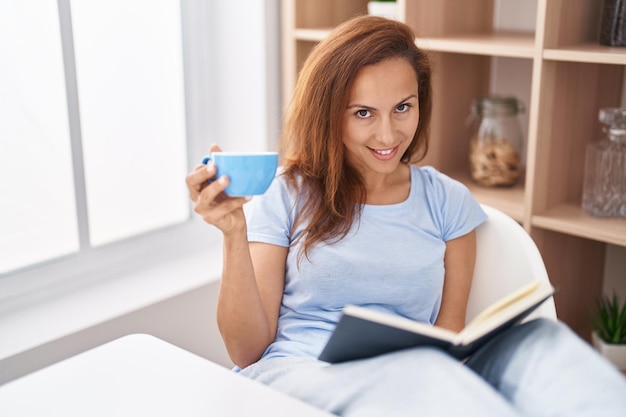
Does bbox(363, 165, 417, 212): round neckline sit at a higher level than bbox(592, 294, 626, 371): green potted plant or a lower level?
higher

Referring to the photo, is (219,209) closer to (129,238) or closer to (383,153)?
(383,153)

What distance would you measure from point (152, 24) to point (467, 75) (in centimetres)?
87

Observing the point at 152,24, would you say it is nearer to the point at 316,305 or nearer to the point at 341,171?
the point at 341,171

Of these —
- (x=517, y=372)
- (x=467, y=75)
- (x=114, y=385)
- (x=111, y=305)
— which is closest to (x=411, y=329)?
(x=517, y=372)

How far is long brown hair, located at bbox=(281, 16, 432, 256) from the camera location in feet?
4.60

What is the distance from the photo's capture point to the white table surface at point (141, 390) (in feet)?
3.15

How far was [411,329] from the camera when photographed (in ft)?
3.30

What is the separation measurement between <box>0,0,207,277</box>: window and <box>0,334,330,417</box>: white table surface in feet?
2.64

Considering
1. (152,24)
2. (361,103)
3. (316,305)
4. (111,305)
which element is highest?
(152,24)

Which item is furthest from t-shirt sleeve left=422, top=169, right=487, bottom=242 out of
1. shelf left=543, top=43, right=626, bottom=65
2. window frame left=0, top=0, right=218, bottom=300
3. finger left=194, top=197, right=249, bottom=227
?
window frame left=0, top=0, right=218, bottom=300

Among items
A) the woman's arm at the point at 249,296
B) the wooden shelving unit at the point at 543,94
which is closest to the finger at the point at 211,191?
the woman's arm at the point at 249,296

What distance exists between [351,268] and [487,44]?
27.7 inches

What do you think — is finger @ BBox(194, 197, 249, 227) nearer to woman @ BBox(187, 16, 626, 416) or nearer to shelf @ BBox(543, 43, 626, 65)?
woman @ BBox(187, 16, 626, 416)

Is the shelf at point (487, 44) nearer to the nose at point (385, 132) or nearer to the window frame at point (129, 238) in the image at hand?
the nose at point (385, 132)
